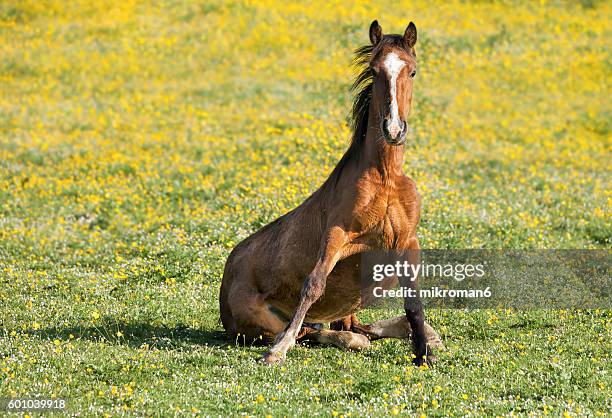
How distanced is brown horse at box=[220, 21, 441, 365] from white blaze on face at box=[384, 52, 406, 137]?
10mm

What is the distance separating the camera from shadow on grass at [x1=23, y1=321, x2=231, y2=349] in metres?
10.5

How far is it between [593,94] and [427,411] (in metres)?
24.4

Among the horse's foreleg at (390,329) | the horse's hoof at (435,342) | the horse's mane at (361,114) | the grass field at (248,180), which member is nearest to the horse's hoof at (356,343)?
the grass field at (248,180)

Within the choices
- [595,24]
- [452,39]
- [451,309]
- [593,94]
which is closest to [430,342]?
[451,309]

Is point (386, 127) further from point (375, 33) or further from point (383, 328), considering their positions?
point (383, 328)

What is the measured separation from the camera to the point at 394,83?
942 centimetres

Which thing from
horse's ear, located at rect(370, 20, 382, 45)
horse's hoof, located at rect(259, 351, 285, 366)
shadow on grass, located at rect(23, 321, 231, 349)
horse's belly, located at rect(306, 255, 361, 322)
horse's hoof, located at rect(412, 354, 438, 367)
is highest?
horse's ear, located at rect(370, 20, 382, 45)

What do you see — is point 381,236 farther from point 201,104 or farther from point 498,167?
point 201,104

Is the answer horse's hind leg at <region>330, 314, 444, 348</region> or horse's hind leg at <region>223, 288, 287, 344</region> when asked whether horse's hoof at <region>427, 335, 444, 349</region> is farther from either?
horse's hind leg at <region>223, 288, 287, 344</region>

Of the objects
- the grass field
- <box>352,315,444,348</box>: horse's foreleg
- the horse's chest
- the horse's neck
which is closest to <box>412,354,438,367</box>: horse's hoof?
the grass field

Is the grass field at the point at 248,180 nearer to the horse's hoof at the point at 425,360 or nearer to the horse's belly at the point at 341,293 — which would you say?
the horse's hoof at the point at 425,360

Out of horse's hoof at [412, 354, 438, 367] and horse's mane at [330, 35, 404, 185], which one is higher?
horse's mane at [330, 35, 404, 185]

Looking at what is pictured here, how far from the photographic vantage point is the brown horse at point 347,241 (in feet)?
31.6

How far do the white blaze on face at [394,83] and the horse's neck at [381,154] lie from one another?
0.58m
